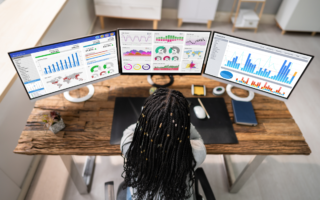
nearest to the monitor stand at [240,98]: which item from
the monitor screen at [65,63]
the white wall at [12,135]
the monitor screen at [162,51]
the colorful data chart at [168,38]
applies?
the monitor screen at [162,51]

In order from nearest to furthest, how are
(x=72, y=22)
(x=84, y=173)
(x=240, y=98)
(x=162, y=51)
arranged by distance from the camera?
(x=162, y=51), (x=240, y=98), (x=84, y=173), (x=72, y=22)

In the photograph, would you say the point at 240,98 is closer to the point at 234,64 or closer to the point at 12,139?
the point at 234,64

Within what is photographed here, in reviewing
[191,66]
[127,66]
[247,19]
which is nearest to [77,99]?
[127,66]

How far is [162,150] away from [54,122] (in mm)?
749

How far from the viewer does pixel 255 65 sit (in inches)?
58.0

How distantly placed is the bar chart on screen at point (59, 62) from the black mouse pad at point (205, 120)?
0.39m

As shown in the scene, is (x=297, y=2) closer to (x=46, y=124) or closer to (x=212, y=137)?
(x=212, y=137)

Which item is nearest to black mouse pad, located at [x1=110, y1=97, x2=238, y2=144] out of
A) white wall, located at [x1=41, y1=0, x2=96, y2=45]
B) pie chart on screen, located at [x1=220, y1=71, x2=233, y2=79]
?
pie chart on screen, located at [x1=220, y1=71, x2=233, y2=79]

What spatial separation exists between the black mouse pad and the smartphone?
0.17 feet

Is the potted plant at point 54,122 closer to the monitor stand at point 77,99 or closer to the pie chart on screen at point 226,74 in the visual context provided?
the monitor stand at point 77,99

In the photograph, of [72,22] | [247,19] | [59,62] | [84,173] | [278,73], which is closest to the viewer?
[59,62]

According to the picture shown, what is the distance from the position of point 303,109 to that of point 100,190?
2.46 metres

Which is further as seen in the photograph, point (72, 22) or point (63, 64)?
point (72, 22)

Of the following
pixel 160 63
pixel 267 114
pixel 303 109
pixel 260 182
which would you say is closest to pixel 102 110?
pixel 160 63
